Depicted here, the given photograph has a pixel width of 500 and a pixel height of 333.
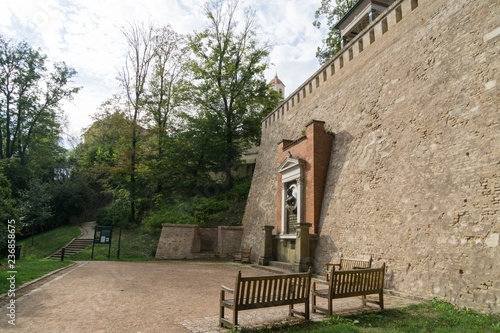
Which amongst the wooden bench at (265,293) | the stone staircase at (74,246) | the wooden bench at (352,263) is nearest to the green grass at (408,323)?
the wooden bench at (265,293)

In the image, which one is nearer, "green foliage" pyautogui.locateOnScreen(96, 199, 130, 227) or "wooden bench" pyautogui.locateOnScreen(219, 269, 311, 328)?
"wooden bench" pyautogui.locateOnScreen(219, 269, 311, 328)

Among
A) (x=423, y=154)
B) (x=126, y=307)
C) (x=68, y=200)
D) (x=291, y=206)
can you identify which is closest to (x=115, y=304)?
(x=126, y=307)

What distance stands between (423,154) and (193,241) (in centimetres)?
1267

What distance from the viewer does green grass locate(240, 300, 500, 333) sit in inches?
167

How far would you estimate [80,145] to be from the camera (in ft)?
120

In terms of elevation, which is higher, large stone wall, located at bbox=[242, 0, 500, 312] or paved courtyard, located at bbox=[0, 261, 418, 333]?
large stone wall, located at bbox=[242, 0, 500, 312]

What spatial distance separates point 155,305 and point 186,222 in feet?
40.6

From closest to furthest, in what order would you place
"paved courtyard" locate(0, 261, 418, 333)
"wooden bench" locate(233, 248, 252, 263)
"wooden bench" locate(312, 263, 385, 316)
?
"paved courtyard" locate(0, 261, 418, 333) < "wooden bench" locate(312, 263, 385, 316) < "wooden bench" locate(233, 248, 252, 263)

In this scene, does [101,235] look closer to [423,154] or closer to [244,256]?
[244,256]

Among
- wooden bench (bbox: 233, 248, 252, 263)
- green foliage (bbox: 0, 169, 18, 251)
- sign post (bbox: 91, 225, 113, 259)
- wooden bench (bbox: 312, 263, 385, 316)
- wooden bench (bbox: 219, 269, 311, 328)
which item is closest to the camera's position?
wooden bench (bbox: 219, 269, 311, 328)

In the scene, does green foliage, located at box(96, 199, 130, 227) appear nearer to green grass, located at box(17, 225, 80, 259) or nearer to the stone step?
green grass, located at box(17, 225, 80, 259)

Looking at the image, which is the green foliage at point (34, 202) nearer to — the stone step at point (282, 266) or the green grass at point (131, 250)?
the green grass at point (131, 250)

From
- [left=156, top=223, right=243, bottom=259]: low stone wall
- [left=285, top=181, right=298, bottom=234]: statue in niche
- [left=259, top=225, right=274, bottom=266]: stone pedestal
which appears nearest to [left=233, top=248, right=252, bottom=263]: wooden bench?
[left=156, top=223, right=243, bottom=259]: low stone wall

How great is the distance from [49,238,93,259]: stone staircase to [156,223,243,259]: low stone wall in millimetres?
6256
